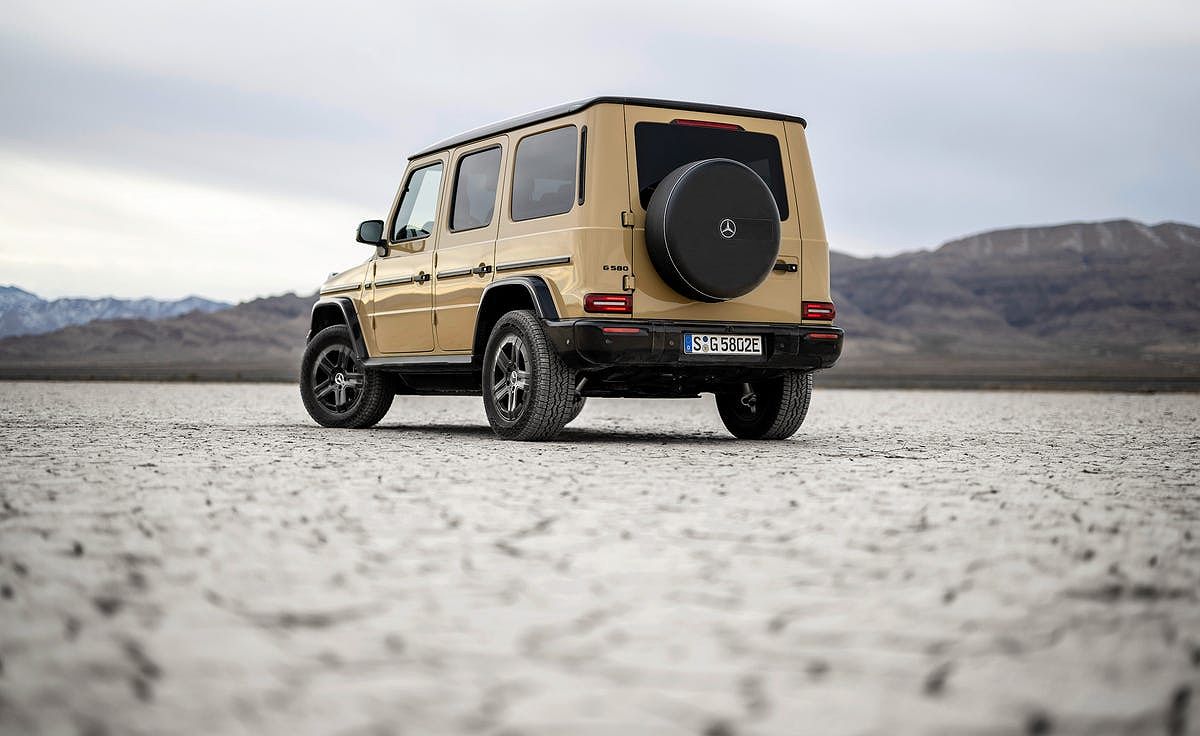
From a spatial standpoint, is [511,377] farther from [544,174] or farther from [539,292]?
[544,174]

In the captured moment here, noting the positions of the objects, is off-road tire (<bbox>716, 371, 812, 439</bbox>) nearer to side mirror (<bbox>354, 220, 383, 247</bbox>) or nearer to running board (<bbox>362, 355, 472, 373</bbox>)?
running board (<bbox>362, 355, 472, 373</bbox>)

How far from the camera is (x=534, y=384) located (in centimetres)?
799

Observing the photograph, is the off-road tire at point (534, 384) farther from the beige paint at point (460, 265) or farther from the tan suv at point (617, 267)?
the beige paint at point (460, 265)

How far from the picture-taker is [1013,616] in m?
3.12

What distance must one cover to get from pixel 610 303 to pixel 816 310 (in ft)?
5.33

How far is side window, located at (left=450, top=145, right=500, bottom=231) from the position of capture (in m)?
8.90

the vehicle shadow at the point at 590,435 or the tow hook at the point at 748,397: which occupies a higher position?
the tow hook at the point at 748,397

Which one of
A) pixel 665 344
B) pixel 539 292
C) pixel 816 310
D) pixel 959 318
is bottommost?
pixel 665 344

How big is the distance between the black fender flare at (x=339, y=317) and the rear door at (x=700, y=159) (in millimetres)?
3200

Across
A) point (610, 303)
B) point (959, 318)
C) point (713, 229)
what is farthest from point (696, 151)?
point (959, 318)

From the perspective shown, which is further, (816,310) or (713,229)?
(816,310)

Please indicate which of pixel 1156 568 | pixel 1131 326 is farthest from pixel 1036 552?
pixel 1131 326

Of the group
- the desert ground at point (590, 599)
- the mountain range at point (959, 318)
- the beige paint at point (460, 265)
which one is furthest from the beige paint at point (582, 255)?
the mountain range at point (959, 318)

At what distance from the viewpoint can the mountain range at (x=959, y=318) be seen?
96250 millimetres
